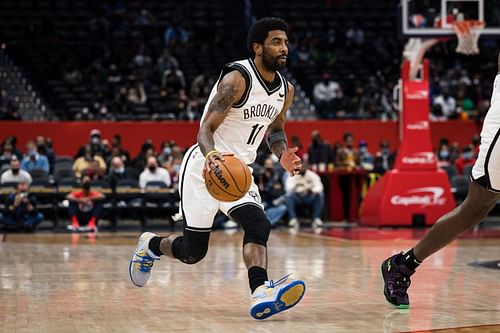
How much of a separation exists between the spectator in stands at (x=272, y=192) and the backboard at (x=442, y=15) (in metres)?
3.89

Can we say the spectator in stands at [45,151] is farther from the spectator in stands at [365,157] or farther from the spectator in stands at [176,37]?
the spectator in stands at [176,37]

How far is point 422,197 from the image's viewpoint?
53.0 feet

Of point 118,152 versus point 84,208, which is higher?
point 118,152

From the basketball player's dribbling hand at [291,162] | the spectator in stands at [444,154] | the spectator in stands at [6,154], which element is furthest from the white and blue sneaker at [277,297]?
the spectator in stands at [444,154]

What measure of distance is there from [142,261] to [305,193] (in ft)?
34.6

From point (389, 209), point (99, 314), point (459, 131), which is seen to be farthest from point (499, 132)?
point (459, 131)

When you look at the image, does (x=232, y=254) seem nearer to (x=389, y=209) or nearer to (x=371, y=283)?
(x=371, y=283)

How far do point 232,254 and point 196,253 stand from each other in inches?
191

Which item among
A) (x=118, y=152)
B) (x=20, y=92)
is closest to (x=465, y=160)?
(x=118, y=152)

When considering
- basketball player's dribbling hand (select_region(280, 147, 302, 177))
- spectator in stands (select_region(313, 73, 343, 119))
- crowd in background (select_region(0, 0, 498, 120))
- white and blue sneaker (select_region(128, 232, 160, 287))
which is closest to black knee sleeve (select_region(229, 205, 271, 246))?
basketball player's dribbling hand (select_region(280, 147, 302, 177))

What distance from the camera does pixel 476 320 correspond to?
555cm

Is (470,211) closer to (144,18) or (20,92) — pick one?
(20,92)

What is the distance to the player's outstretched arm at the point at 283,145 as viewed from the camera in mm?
5934

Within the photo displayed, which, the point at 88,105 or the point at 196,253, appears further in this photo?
the point at 88,105
